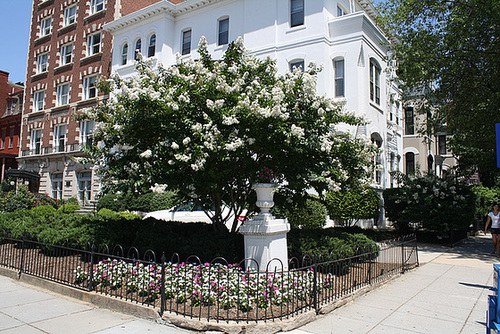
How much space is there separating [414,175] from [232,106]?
1208cm

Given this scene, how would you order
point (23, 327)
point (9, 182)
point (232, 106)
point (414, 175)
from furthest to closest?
1. point (9, 182)
2. point (414, 175)
3. point (232, 106)
4. point (23, 327)

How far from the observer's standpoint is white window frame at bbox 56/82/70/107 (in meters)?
33.3

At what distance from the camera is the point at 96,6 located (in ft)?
104

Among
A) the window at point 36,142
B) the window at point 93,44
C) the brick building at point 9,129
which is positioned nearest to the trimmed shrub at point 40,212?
the window at point 93,44

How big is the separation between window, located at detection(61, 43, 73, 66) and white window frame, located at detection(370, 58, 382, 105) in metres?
26.6

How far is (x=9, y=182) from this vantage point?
31.0 metres

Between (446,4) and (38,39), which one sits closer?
(446,4)

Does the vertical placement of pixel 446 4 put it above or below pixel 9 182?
above

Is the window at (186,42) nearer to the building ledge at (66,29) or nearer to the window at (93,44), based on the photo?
the window at (93,44)

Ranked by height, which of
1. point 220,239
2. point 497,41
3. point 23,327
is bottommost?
point 23,327

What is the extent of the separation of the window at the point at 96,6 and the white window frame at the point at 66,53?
12.3 ft

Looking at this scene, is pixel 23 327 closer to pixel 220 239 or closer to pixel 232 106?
pixel 220 239

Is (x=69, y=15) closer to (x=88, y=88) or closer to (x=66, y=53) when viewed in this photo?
(x=66, y=53)

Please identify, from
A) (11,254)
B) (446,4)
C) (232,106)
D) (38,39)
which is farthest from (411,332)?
(38,39)
